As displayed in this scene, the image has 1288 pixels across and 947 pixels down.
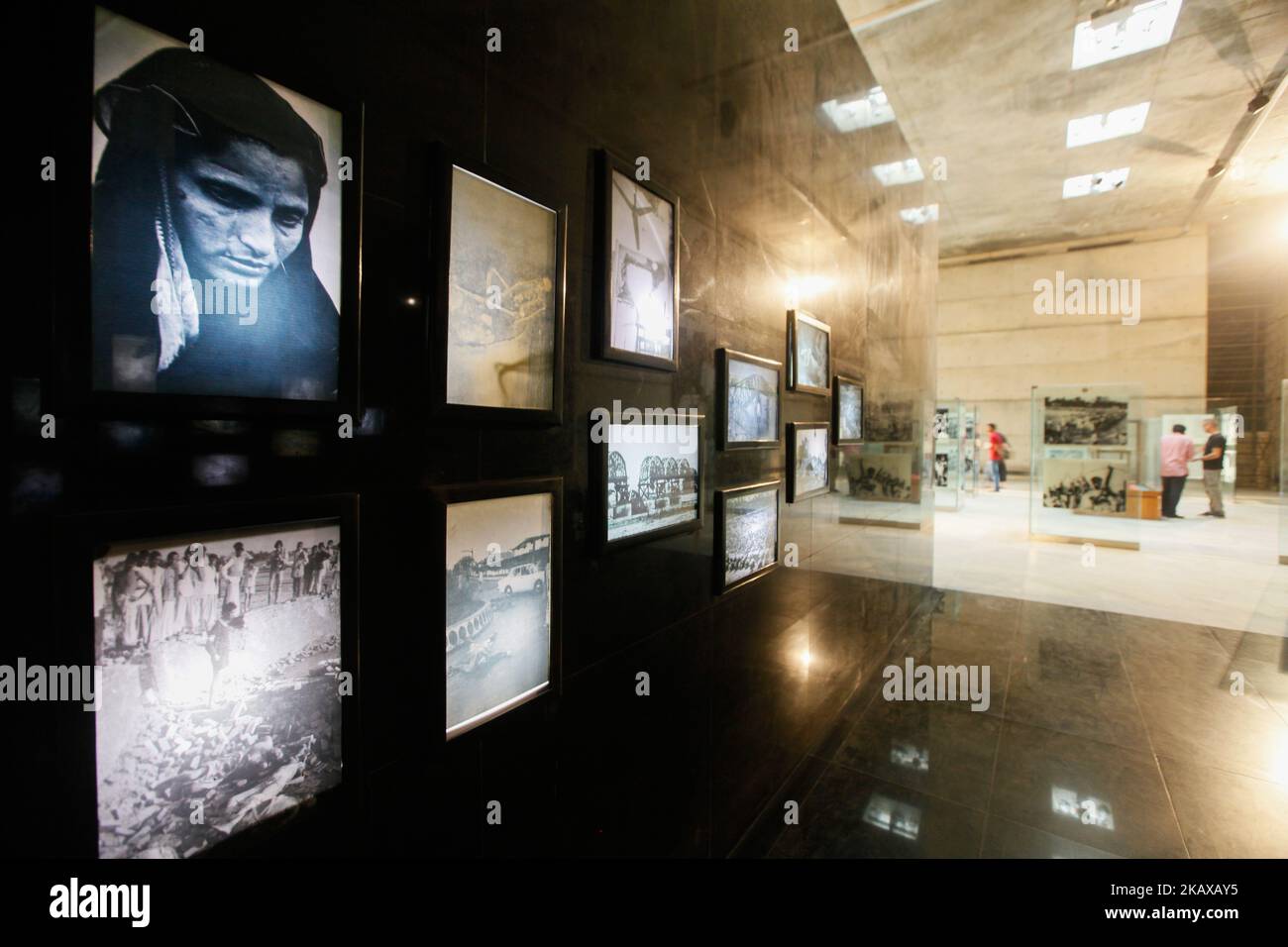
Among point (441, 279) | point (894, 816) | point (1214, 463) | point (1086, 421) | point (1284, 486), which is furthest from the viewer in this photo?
point (1214, 463)

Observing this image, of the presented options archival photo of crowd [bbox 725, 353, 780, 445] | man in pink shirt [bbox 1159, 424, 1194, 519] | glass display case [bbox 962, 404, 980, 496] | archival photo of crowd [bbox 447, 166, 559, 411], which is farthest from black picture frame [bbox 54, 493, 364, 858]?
glass display case [bbox 962, 404, 980, 496]

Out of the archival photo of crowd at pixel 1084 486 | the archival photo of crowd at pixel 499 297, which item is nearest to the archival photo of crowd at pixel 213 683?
the archival photo of crowd at pixel 499 297

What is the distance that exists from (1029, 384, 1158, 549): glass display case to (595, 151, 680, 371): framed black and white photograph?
9.88 m

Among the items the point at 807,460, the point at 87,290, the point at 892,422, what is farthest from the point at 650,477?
the point at 892,422

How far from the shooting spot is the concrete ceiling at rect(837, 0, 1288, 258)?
6250 millimetres

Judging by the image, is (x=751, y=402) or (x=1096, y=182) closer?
(x=751, y=402)

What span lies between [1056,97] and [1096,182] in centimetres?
498

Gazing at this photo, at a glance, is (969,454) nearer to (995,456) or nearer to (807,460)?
(995,456)

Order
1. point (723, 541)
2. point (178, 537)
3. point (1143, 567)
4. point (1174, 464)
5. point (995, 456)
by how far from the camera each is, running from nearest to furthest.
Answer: point (178, 537)
point (723, 541)
point (1143, 567)
point (1174, 464)
point (995, 456)

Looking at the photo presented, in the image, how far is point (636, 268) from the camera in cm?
188

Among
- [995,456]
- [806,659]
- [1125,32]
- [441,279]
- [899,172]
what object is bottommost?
[806,659]

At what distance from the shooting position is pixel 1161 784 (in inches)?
119

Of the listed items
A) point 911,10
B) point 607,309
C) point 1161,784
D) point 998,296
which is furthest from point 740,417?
point 998,296

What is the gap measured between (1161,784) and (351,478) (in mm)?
4293
